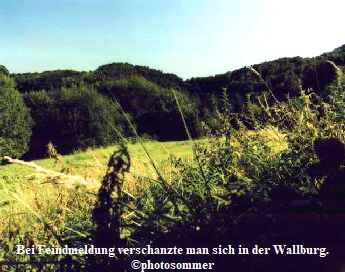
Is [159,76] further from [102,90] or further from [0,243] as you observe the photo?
[0,243]

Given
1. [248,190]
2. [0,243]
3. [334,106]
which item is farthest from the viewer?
[0,243]

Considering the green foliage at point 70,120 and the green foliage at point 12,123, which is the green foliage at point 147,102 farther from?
the green foliage at point 12,123

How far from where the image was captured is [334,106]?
268 centimetres

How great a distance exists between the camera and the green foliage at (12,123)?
4002 centimetres

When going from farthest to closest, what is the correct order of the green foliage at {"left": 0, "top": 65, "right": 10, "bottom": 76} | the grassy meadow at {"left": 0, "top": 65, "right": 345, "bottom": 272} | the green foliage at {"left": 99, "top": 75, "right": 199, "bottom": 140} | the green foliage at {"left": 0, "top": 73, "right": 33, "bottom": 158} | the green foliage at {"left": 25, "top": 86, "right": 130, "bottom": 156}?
1. the green foliage at {"left": 0, "top": 65, "right": 10, "bottom": 76}
2. the green foliage at {"left": 99, "top": 75, "right": 199, "bottom": 140}
3. the green foliage at {"left": 25, "top": 86, "right": 130, "bottom": 156}
4. the green foliage at {"left": 0, "top": 73, "right": 33, "bottom": 158}
5. the grassy meadow at {"left": 0, "top": 65, "right": 345, "bottom": 272}

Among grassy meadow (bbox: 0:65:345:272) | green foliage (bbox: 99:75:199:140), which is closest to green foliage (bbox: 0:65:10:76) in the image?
green foliage (bbox: 99:75:199:140)

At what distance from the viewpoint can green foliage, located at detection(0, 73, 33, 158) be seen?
40.0 m

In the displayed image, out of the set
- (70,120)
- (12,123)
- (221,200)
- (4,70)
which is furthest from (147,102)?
(221,200)

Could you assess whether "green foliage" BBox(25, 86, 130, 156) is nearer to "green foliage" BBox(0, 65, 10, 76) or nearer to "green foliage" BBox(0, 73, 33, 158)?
"green foliage" BBox(0, 73, 33, 158)

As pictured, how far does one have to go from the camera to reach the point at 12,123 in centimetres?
4056

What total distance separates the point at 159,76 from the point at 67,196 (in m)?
67.4

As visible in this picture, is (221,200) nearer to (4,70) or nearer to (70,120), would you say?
(70,120)

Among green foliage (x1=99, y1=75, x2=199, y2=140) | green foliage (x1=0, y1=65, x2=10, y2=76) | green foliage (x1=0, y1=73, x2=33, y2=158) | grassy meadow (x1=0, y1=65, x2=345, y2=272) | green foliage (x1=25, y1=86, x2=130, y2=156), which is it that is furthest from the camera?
green foliage (x1=0, y1=65, x2=10, y2=76)

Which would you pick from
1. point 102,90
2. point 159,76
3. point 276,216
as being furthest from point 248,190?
point 159,76
